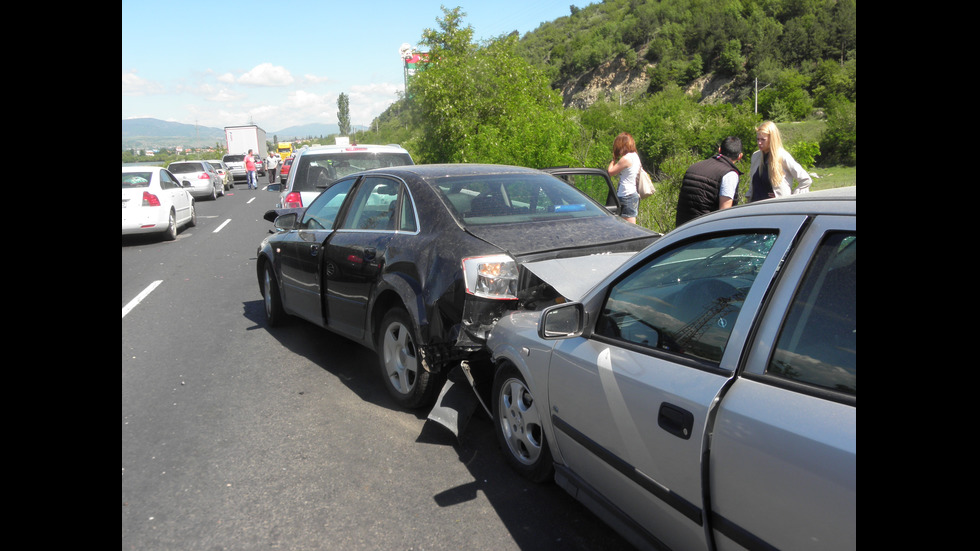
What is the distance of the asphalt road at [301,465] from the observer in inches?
126

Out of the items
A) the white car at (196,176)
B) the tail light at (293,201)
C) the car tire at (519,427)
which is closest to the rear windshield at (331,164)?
the tail light at (293,201)

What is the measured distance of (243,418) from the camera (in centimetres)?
468

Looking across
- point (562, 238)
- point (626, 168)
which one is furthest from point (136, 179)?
point (562, 238)

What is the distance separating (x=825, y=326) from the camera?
1.95 meters

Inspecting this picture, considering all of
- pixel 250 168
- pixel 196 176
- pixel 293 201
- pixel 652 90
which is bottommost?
pixel 293 201

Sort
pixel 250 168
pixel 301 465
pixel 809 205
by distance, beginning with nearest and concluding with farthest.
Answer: pixel 809 205 < pixel 301 465 < pixel 250 168

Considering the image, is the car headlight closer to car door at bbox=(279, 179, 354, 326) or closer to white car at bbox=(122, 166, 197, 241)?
car door at bbox=(279, 179, 354, 326)

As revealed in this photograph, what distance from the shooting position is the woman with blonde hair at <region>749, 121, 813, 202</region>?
19.6 feet

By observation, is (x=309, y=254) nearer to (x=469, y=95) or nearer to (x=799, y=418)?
(x=799, y=418)

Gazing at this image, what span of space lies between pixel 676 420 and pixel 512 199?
2962 millimetres

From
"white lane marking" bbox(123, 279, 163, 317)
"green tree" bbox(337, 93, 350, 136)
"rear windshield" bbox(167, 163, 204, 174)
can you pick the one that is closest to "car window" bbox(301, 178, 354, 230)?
"white lane marking" bbox(123, 279, 163, 317)

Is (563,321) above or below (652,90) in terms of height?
below

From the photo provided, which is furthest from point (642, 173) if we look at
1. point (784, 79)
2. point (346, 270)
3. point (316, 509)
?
point (784, 79)
